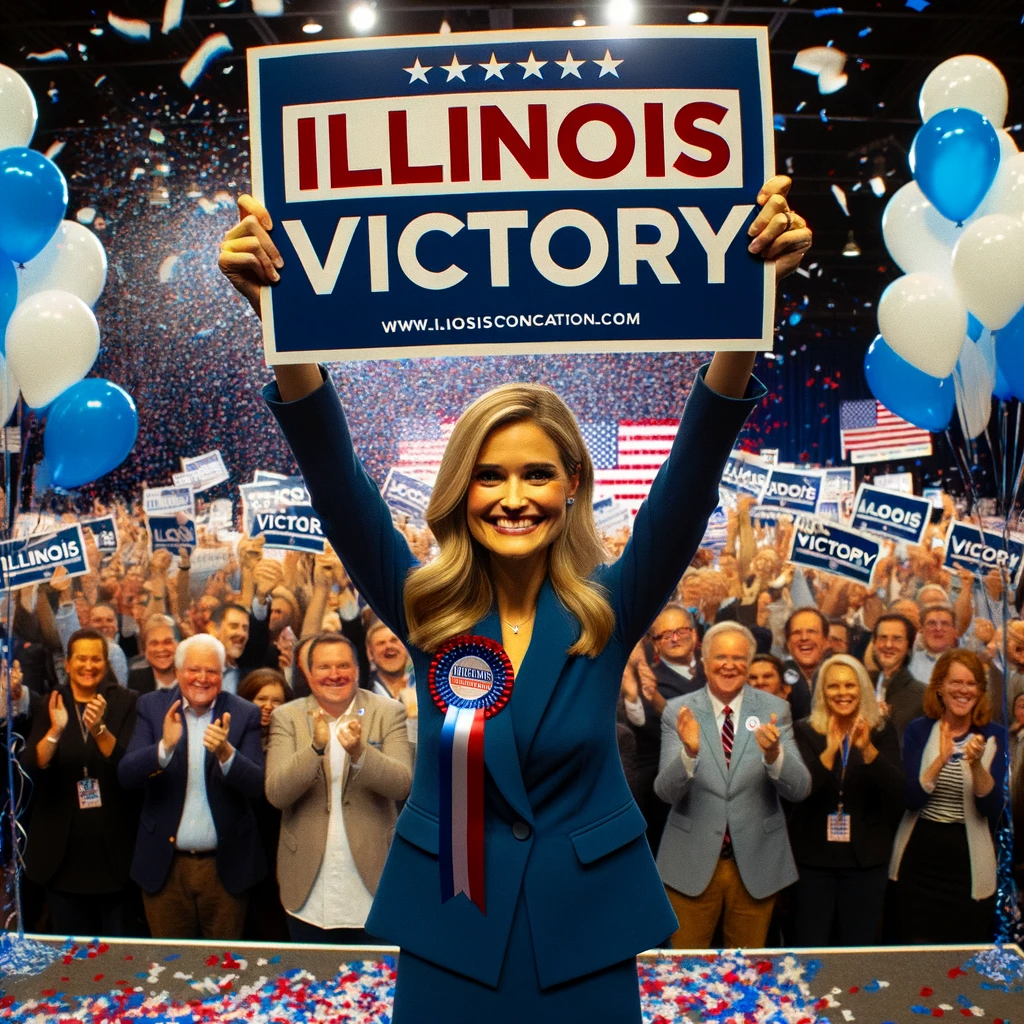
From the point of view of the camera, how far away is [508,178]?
4.29ft

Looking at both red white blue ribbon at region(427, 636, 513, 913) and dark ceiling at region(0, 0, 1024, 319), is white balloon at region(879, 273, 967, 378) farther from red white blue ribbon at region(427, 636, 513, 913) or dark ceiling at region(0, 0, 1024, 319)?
red white blue ribbon at region(427, 636, 513, 913)

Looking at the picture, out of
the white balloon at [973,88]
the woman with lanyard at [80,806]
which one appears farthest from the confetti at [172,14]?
the white balloon at [973,88]

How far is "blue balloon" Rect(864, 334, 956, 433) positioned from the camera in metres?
3.69

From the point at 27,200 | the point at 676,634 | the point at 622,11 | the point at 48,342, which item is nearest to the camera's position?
the point at 27,200

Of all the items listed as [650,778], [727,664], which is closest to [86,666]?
[650,778]

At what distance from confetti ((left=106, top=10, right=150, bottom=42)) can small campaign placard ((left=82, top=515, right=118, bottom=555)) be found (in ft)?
7.27

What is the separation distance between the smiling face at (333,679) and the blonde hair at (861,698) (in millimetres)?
1716

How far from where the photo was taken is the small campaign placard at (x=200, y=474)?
5.14m

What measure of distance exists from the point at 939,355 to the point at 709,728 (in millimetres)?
1516

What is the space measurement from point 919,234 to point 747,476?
1.53m

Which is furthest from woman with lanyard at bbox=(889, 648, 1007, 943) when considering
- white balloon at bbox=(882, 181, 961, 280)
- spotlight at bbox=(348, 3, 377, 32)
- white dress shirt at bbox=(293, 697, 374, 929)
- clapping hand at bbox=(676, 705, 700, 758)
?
spotlight at bbox=(348, 3, 377, 32)

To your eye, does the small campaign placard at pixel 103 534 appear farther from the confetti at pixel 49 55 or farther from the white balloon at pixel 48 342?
the confetti at pixel 49 55

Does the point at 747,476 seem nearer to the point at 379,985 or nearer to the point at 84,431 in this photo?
the point at 379,985

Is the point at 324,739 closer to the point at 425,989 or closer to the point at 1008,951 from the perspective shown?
the point at 1008,951
